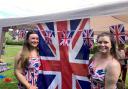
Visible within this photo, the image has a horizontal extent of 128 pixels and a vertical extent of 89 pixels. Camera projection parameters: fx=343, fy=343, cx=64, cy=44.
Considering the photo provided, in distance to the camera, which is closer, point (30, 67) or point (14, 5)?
point (30, 67)

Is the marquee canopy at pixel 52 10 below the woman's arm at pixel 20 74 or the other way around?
the other way around

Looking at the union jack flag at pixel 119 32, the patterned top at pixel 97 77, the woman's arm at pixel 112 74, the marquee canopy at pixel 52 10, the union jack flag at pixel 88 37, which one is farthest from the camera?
the union jack flag at pixel 119 32

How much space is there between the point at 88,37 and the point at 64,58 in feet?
1.57

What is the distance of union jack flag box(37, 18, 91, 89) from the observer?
445cm

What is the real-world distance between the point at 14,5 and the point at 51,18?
2.72ft

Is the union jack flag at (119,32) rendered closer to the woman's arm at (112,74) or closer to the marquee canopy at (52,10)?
the marquee canopy at (52,10)

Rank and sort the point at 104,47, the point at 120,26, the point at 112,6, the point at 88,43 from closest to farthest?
the point at 104,47
the point at 112,6
the point at 88,43
the point at 120,26

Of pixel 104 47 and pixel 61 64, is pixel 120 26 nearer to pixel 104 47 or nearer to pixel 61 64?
pixel 61 64

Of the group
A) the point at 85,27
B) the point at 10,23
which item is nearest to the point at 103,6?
the point at 85,27

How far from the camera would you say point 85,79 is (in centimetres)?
441

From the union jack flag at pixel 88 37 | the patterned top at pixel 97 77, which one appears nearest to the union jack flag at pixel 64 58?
the union jack flag at pixel 88 37

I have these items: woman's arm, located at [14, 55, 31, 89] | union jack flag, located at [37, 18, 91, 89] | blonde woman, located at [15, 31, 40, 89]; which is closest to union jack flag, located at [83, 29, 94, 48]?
union jack flag, located at [37, 18, 91, 89]

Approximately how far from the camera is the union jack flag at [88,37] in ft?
14.3

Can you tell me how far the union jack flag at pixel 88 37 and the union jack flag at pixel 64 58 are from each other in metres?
0.05
